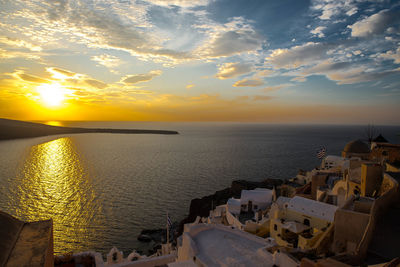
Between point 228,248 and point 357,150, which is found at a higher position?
point 357,150

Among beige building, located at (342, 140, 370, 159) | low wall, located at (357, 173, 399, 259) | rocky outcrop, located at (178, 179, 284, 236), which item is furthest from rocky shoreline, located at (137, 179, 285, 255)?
low wall, located at (357, 173, 399, 259)

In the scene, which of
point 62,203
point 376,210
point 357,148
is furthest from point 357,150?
point 62,203

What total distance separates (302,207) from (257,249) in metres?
12.1

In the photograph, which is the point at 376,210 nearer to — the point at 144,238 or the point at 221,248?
the point at 221,248

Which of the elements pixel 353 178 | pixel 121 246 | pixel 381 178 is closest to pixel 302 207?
pixel 353 178

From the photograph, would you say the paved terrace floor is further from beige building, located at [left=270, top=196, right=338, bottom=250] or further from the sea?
the sea

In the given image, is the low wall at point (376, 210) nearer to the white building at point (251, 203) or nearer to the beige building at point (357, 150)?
the white building at point (251, 203)

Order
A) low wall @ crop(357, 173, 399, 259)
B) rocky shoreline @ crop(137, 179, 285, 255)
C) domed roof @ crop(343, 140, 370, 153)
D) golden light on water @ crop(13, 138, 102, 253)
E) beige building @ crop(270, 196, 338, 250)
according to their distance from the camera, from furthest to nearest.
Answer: domed roof @ crop(343, 140, 370, 153) → golden light on water @ crop(13, 138, 102, 253) → rocky shoreline @ crop(137, 179, 285, 255) → beige building @ crop(270, 196, 338, 250) → low wall @ crop(357, 173, 399, 259)

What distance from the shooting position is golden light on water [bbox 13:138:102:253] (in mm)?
33906

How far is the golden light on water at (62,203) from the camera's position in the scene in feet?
111

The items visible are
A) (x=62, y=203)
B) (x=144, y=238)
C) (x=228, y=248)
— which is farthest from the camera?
(x=62, y=203)

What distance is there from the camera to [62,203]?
1754 inches

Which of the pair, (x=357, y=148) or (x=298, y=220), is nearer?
(x=298, y=220)

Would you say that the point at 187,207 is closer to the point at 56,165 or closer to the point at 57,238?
the point at 57,238
